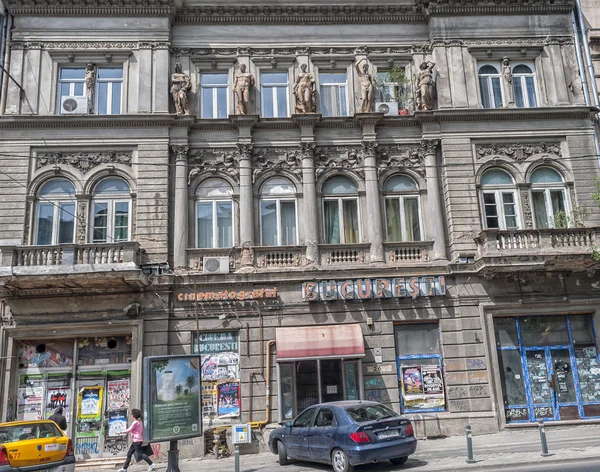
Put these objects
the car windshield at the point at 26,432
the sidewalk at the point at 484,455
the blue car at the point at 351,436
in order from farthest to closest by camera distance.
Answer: the car windshield at the point at 26,432 < the sidewalk at the point at 484,455 < the blue car at the point at 351,436

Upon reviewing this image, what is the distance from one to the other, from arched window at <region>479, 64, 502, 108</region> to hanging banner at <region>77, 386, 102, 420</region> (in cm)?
1740

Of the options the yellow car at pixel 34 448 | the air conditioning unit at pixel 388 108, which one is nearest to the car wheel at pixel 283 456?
the yellow car at pixel 34 448

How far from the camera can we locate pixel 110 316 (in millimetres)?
17969

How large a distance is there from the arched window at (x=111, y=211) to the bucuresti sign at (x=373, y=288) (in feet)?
22.0

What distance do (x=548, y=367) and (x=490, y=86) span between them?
35.0 ft

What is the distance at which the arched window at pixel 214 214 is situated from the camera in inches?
766

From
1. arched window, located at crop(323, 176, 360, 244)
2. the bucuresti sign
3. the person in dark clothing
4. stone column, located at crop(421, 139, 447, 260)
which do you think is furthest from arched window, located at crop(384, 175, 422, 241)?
the person in dark clothing

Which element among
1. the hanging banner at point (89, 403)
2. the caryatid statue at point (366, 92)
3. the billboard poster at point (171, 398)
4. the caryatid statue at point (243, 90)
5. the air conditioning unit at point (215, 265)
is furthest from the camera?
the caryatid statue at point (366, 92)

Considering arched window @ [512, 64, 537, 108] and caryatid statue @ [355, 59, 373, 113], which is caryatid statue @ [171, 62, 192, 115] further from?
arched window @ [512, 64, 537, 108]

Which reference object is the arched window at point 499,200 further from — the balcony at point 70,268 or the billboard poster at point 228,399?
the balcony at point 70,268

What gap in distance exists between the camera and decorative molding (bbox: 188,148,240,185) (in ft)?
65.1

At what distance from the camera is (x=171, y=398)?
479 inches

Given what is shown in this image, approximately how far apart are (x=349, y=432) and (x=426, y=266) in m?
8.45

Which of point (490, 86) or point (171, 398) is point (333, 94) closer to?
point (490, 86)
